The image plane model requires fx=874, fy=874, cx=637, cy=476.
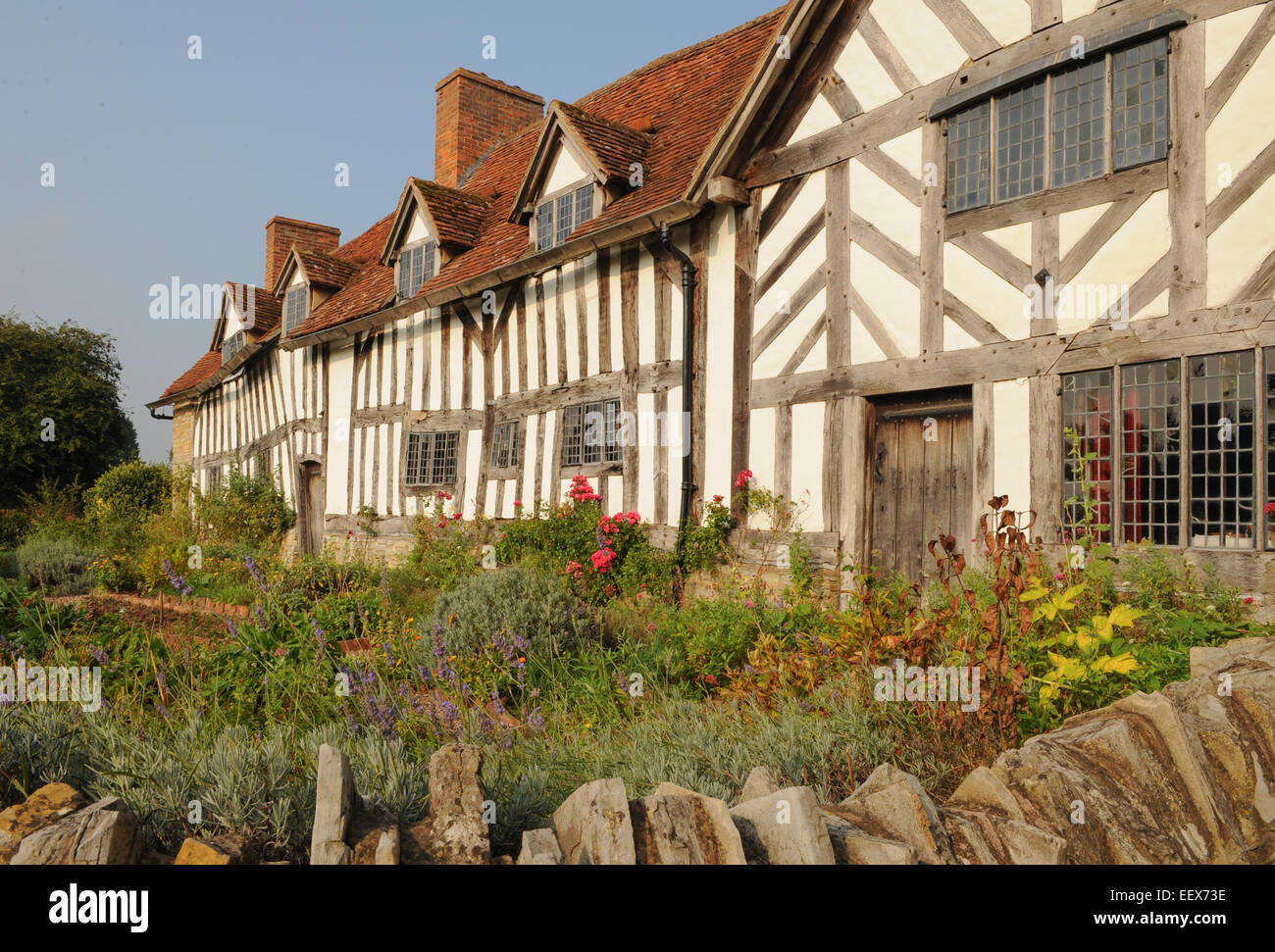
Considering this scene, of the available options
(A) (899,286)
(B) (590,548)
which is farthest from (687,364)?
(A) (899,286)

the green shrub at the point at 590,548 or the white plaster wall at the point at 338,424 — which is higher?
the white plaster wall at the point at 338,424

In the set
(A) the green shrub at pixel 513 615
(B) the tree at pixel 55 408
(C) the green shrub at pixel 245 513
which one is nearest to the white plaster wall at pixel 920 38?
(A) the green shrub at pixel 513 615

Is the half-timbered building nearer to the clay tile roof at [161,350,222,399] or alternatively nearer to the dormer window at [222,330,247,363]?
the dormer window at [222,330,247,363]

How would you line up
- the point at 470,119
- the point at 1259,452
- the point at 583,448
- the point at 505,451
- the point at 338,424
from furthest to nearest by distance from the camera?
the point at 470,119, the point at 338,424, the point at 505,451, the point at 583,448, the point at 1259,452

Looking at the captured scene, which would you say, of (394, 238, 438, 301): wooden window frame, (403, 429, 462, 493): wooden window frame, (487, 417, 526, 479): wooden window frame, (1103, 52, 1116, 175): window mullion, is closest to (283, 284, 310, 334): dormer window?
(394, 238, 438, 301): wooden window frame

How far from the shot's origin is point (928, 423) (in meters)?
7.64

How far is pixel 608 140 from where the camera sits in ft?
35.8

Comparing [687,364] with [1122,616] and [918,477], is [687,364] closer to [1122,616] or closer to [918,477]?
[918,477]

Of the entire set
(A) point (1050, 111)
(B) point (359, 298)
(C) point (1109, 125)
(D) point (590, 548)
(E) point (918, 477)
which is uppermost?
(B) point (359, 298)

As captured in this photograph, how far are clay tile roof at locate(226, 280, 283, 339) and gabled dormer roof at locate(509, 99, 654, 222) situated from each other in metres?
12.2

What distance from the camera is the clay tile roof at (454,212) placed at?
531 inches

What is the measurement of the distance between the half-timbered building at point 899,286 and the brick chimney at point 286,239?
32.4 ft

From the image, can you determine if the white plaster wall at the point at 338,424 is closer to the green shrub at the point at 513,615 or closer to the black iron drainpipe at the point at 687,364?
the black iron drainpipe at the point at 687,364

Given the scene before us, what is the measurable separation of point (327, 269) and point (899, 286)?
13.2 meters
